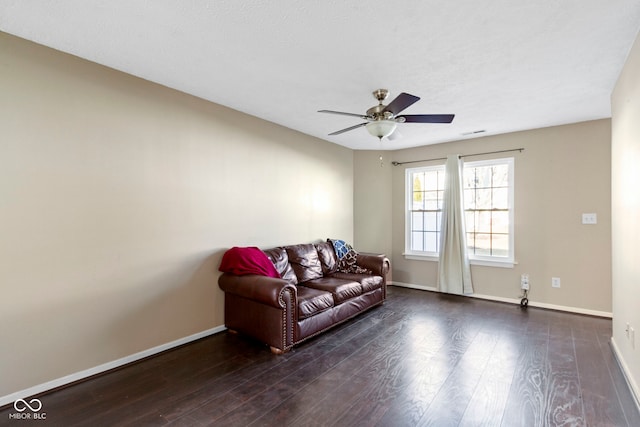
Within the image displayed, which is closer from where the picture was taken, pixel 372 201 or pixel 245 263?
pixel 245 263

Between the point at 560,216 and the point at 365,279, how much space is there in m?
2.80

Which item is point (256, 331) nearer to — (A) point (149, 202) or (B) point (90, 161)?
(A) point (149, 202)

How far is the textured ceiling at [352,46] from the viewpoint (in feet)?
5.98

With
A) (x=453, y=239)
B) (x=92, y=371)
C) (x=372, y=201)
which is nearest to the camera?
(x=92, y=371)

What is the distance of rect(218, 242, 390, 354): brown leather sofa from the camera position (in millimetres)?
2842

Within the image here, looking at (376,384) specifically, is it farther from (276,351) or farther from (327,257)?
(327,257)

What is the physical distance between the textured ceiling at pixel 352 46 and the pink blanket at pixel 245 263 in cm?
165

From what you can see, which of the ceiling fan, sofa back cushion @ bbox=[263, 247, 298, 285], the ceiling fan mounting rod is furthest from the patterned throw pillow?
the ceiling fan mounting rod

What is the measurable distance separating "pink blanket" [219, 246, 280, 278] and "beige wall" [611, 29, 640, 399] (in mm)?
3021

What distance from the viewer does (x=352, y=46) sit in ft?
7.21

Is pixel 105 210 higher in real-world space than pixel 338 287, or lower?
higher

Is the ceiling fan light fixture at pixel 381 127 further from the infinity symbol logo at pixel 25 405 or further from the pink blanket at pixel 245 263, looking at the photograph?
the infinity symbol logo at pixel 25 405

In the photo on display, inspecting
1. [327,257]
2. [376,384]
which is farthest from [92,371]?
[327,257]

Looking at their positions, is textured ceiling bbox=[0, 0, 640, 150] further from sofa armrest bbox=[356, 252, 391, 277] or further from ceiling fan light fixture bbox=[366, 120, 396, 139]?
sofa armrest bbox=[356, 252, 391, 277]
